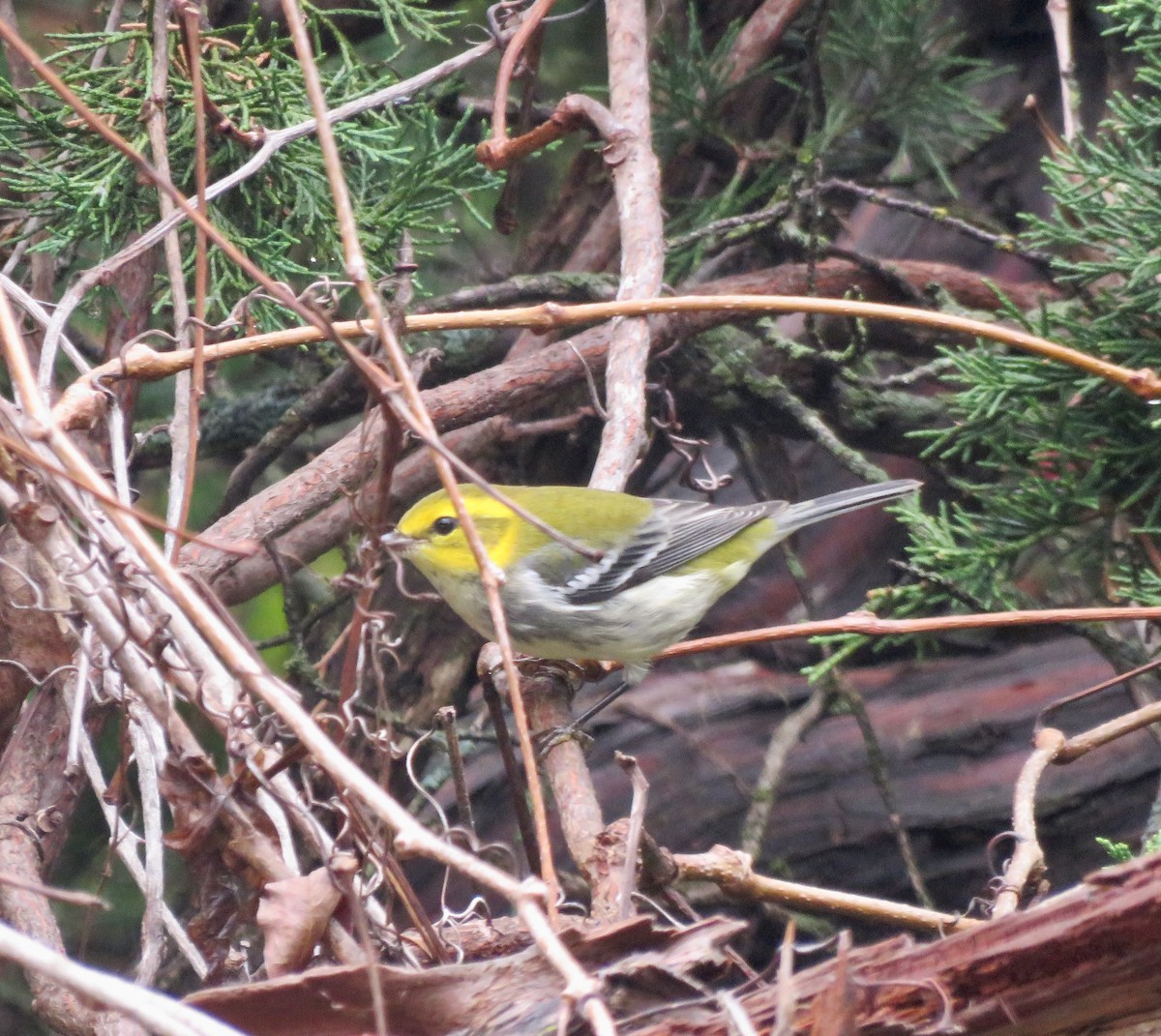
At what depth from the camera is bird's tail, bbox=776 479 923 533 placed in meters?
2.91

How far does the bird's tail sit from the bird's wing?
0.19 ft

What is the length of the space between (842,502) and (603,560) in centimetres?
80

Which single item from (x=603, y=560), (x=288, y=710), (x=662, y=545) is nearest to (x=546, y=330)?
(x=603, y=560)

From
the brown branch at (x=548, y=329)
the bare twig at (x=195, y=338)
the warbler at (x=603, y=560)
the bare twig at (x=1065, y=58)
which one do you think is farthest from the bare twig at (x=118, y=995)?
the bare twig at (x=1065, y=58)

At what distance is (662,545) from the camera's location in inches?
124

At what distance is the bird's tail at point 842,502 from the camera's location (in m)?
2.91

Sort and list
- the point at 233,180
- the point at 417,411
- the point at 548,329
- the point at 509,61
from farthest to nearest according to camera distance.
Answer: the point at 509,61 → the point at 233,180 → the point at 548,329 → the point at 417,411

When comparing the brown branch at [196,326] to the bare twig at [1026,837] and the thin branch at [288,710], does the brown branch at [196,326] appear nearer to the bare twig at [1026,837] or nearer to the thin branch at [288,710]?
the thin branch at [288,710]

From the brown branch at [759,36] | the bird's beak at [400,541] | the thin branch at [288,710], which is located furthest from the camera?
the brown branch at [759,36]

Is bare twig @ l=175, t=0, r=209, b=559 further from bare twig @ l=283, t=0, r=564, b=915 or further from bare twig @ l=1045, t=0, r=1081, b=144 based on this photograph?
bare twig @ l=1045, t=0, r=1081, b=144

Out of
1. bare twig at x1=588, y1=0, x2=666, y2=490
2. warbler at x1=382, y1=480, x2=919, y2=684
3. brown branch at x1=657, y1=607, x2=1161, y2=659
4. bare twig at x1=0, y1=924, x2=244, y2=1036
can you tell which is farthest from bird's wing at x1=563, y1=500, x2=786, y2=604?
bare twig at x1=0, y1=924, x2=244, y2=1036

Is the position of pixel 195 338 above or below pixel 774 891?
above

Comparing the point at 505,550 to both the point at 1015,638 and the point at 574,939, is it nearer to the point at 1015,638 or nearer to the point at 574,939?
the point at 1015,638

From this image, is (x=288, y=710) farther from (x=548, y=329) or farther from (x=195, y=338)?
(x=548, y=329)
